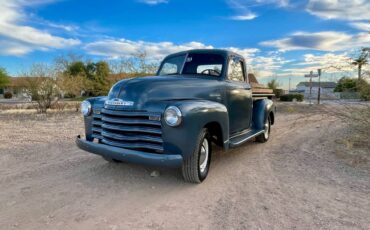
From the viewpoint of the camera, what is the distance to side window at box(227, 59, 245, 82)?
552 centimetres

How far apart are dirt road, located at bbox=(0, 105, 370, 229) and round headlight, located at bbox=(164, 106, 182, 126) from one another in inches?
38.9

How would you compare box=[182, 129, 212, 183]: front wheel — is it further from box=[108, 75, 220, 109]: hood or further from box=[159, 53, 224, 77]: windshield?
box=[159, 53, 224, 77]: windshield

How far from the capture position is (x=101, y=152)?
3.91 m

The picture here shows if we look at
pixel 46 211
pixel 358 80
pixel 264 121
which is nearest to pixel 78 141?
pixel 46 211

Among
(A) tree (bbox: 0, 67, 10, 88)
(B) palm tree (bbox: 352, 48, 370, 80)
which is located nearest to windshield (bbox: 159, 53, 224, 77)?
(B) palm tree (bbox: 352, 48, 370, 80)

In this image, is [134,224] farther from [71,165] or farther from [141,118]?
[71,165]

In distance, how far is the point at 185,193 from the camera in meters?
3.82

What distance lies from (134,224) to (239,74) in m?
3.96

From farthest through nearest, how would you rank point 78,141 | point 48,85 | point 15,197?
point 48,85 → point 78,141 → point 15,197

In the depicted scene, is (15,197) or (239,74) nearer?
(15,197)

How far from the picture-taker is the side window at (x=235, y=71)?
217 inches

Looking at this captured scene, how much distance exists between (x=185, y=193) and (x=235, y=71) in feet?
9.62

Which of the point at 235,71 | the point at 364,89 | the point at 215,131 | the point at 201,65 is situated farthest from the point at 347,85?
the point at 215,131

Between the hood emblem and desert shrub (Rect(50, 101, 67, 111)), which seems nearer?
the hood emblem
